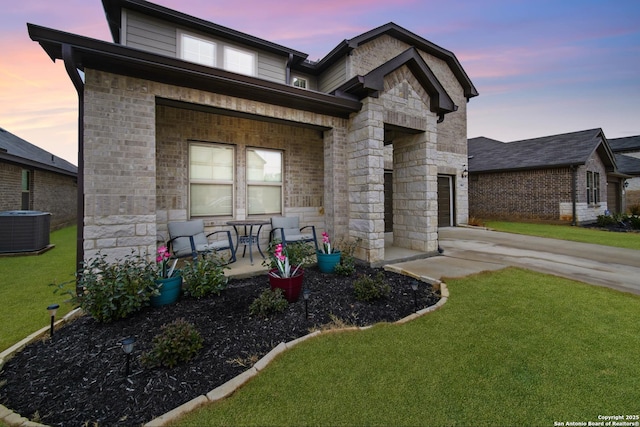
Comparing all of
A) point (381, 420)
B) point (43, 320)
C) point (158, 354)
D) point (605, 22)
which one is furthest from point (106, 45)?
point (605, 22)

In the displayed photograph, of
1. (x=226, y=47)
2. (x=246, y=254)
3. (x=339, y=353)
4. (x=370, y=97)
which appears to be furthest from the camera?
(x=226, y=47)

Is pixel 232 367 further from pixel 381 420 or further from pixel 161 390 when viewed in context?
pixel 381 420

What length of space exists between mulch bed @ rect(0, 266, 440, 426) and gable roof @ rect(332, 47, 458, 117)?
12.8 feet

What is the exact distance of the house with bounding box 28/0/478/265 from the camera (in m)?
3.58

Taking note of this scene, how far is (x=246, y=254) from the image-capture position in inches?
232

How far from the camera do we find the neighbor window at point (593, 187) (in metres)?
12.7

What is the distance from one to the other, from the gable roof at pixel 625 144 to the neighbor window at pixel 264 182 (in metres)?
30.3

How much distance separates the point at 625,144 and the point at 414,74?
2886 cm

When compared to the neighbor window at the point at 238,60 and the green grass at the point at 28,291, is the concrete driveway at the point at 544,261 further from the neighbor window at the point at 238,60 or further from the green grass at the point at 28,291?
the neighbor window at the point at 238,60

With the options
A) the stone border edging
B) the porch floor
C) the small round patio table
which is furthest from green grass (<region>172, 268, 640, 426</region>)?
the small round patio table

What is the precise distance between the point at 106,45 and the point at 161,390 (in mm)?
4119

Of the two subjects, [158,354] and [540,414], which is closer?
[540,414]

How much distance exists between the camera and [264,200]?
639cm

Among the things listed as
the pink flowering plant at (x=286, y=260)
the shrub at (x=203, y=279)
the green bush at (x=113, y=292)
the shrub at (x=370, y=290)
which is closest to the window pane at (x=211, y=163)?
the pink flowering plant at (x=286, y=260)
